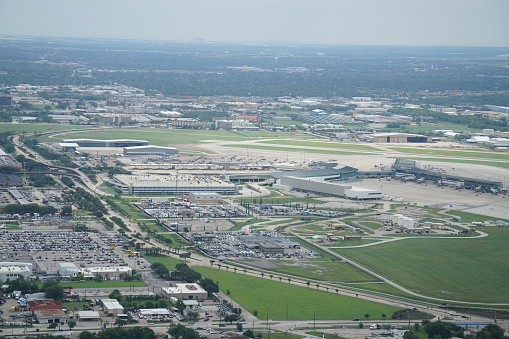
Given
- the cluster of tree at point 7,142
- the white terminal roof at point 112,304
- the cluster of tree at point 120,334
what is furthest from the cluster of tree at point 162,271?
the cluster of tree at point 7,142

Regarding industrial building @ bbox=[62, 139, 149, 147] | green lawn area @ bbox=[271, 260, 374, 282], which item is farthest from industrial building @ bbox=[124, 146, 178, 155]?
green lawn area @ bbox=[271, 260, 374, 282]

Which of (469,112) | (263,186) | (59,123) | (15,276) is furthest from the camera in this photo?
(469,112)

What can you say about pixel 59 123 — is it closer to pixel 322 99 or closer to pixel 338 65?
pixel 322 99

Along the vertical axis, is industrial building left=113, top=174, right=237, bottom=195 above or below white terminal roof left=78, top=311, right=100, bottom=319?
below

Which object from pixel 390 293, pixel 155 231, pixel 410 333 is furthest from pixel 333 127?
pixel 410 333

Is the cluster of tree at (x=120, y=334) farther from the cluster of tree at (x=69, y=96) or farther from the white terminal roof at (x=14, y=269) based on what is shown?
the cluster of tree at (x=69, y=96)

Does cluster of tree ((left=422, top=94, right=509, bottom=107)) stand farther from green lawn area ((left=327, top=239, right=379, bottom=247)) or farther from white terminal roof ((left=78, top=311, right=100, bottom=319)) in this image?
white terminal roof ((left=78, top=311, right=100, bottom=319))
